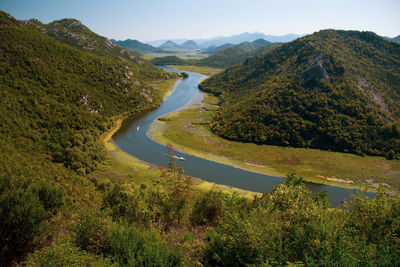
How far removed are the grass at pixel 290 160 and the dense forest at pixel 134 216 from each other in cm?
2010

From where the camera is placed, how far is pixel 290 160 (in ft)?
238

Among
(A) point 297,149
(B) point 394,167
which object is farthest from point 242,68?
(B) point 394,167

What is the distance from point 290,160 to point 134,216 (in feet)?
187

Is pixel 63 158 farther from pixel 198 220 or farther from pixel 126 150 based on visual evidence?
pixel 198 220

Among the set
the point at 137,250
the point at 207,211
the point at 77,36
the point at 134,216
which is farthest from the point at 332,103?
the point at 77,36

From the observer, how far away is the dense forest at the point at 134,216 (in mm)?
20531

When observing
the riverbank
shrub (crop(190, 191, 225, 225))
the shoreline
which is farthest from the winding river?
shrub (crop(190, 191, 225, 225))

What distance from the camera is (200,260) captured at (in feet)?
78.3

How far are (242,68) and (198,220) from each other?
156 m

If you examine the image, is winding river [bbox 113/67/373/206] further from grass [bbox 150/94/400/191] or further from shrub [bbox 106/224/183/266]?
shrub [bbox 106/224/183/266]

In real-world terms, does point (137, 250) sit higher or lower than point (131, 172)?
higher

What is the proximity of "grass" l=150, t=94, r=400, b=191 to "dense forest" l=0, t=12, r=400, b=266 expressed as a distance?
2010 centimetres

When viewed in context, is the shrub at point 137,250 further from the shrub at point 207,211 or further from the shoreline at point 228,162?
the shoreline at point 228,162

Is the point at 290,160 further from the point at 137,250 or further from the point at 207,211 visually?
the point at 137,250
